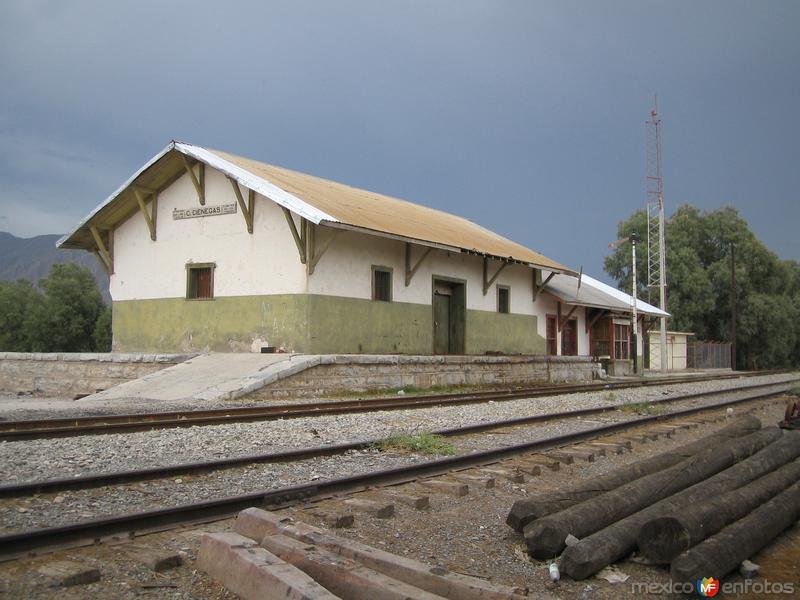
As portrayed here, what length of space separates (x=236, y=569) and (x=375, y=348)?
16008 millimetres

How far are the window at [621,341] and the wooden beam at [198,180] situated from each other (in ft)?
70.5

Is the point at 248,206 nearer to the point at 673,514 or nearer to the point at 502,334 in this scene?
the point at 502,334

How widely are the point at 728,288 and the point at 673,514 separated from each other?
5317cm

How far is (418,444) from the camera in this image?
793 centimetres

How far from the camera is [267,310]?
717 inches

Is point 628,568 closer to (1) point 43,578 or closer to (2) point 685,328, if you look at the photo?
(1) point 43,578

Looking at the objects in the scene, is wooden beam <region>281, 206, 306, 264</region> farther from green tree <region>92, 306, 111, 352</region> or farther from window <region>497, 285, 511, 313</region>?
green tree <region>92, 306, 111, 352</region>

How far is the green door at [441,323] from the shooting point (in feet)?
72.8

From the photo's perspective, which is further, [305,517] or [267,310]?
[267,310]

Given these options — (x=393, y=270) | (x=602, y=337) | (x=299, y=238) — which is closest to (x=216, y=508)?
(x=299, y=238)

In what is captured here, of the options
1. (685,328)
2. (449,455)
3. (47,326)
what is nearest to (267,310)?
(449,455)

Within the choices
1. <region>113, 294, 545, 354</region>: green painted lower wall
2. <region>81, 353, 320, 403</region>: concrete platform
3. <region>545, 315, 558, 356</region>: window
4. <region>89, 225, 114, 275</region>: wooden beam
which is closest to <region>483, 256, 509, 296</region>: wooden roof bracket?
<region>113, 294, 545, 354</region>: green painted lower wall

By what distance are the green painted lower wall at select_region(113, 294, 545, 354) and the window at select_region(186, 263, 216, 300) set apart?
26cm

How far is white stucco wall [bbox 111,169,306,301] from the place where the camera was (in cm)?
1822
